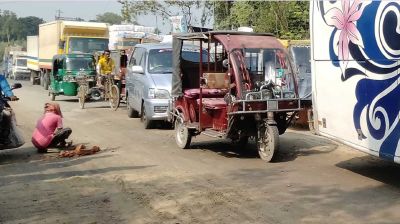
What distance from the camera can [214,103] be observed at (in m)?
9.27

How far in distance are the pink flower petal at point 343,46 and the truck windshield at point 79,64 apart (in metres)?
15.8

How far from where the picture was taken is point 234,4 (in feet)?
92.2

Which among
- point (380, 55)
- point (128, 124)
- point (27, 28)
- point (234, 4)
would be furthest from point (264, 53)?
point (27, 28)

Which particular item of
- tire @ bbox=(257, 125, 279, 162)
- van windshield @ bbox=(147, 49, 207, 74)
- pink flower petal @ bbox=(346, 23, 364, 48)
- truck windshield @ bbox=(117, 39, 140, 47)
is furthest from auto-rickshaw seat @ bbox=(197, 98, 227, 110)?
truck windshield @ bbox=(117, 39, 140, 47)

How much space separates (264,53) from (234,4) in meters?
19.6

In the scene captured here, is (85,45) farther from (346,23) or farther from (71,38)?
(346,23)

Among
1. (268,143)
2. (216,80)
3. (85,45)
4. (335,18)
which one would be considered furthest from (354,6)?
(85,45)

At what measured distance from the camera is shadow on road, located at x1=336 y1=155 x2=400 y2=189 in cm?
743

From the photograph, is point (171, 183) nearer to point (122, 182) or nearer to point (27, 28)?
point (122, 182)

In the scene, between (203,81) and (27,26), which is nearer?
(203,81)

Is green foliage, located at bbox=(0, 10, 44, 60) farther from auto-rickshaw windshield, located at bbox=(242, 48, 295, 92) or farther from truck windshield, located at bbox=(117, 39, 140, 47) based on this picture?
auto-rickshaw windshield, located at bbox=(242, 48, 295, 92)

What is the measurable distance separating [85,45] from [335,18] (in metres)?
20.3

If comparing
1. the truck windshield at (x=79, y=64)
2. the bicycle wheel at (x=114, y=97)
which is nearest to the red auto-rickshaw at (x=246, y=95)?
the bicycle wheel at (x=114, y=97)

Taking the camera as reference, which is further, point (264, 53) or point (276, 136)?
point (264, 53)
